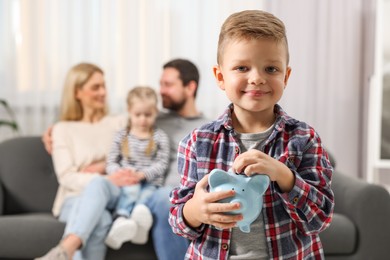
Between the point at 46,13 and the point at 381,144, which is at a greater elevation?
the point at 46,13

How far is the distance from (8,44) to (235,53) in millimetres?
2413

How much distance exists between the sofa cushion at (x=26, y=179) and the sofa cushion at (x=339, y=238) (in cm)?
121

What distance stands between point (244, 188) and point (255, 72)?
18cm

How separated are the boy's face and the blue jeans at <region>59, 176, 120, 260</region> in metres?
1.35

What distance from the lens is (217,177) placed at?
0.90 metres

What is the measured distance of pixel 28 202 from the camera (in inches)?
103

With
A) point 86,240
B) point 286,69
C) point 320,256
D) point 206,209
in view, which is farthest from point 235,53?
point 86,240

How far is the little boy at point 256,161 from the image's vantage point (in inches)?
36.0

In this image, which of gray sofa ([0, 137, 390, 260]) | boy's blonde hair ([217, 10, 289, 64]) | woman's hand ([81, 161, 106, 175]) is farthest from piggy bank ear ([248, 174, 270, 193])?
woman's hand ([81, 161, 106, 175])

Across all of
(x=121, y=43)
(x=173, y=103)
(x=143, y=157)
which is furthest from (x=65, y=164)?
(x=121, y=43)

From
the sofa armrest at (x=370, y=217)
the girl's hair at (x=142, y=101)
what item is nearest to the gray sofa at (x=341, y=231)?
the sofa armrest at (x=370, y=217)

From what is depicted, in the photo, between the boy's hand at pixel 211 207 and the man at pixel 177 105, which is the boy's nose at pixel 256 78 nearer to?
the boy's hand at pixel 211 207

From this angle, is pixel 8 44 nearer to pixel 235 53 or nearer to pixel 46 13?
pixel 46 13

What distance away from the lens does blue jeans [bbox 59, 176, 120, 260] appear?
2148mm
